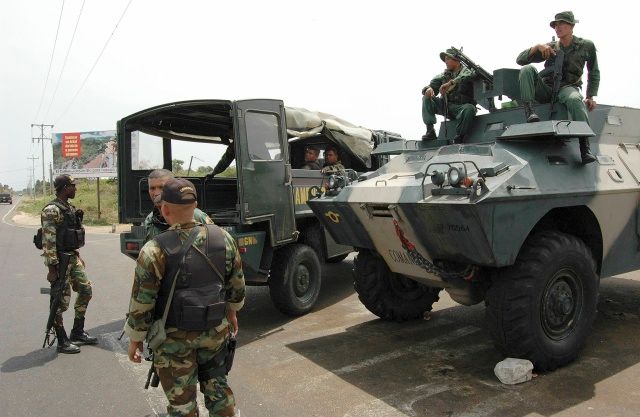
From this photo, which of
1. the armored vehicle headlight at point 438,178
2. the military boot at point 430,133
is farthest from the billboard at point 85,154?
the armored vehicle headlight at point 438,178

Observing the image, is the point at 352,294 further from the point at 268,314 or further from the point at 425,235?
the point at 425,235

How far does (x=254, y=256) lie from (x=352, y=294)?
212 cm

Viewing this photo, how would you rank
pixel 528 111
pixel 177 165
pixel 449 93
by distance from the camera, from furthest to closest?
pixel 177 165
pixel 449 93
pixel 528 111

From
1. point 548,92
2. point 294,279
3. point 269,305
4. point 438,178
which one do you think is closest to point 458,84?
point 548,92

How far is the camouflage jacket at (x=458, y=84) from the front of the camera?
575cm

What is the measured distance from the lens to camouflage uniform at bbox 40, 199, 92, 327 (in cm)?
490

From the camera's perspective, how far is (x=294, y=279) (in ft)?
20.7

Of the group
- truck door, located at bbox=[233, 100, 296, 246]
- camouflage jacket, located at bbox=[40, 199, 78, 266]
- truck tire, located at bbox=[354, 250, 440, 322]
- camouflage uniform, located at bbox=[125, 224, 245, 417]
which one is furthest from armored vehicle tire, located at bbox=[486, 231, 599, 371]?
camouflage jacket, located at bbox=[40, 199, 78, 266]

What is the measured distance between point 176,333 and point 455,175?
2.25 m

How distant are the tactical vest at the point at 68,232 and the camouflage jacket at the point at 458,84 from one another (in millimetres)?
3791

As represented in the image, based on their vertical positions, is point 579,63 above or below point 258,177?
above

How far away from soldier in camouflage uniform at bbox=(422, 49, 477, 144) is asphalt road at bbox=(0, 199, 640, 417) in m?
2.16

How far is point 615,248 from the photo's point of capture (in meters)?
4.75

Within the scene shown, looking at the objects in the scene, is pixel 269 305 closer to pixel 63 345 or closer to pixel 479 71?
pixel 63 345
